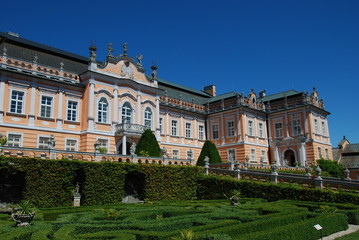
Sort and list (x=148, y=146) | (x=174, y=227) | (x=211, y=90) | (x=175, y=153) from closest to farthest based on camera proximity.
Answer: (x=174, y=227), (x=148, y=146), (x=175, y=153), (x=211, y=90)

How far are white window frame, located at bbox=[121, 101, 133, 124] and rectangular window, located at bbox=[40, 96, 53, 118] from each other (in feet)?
20.1

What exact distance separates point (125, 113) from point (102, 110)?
2.38 metres

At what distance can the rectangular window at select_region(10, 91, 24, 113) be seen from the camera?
945 inches

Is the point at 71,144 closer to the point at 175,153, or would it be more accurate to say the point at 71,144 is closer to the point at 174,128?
the point at 175,153

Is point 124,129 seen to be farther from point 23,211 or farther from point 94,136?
point 23,211

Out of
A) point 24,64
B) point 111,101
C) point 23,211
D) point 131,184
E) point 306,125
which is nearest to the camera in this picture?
point 23,211

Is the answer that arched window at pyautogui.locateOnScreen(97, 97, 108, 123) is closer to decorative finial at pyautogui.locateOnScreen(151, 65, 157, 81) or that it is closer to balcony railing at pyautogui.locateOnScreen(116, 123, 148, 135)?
balcony railing at pyautogui.locateOnScreen(116, 123, 148, 135)

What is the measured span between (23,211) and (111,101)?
62.7 feet

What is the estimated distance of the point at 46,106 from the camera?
25688mm

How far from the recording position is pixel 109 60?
2883 centimetres

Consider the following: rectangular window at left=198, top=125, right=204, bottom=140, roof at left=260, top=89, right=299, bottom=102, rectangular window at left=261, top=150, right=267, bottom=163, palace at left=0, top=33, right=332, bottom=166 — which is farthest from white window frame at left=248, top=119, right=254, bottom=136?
rectangular window at left=198, top=125, right=204, bottom=140

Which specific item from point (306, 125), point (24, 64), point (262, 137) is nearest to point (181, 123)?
point (262, 137)

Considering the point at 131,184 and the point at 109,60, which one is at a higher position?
the point at 109,60

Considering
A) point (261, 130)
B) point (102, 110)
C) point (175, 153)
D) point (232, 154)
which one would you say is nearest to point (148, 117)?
point (102, 110)
